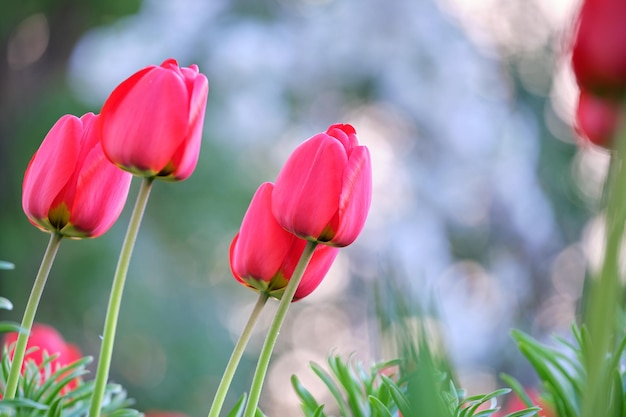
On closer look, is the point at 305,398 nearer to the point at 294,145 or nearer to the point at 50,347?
the point at 50,347

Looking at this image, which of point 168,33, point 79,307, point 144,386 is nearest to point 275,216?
point 79,307

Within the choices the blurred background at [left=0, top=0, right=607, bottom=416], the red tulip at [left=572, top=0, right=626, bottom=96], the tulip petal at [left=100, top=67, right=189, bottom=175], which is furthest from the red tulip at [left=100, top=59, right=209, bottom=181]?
the blurred background at [left=0, top=0, right=607, bottom=416]

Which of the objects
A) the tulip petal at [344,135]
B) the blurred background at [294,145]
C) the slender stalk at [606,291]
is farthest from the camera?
the blurred background at [294,145]

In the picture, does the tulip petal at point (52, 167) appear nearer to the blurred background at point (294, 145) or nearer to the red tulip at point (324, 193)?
the red tulip at point (324, 193)

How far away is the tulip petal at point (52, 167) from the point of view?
0.20 metres

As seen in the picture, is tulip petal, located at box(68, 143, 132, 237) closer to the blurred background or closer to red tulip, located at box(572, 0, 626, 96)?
red tulip, located at box(572, 0, 626, 96)

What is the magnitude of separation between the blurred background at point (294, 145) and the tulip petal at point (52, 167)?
2.34 metres

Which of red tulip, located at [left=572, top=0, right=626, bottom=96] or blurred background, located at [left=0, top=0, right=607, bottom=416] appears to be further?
blurred background, located at [left=0, top=0, right=607, bottom=416]

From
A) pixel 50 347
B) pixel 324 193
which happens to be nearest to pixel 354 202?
pixel 324 193

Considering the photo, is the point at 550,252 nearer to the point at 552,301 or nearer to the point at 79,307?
the point at 552,301

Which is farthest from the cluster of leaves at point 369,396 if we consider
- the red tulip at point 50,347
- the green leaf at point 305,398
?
the red tulip at point 50,347

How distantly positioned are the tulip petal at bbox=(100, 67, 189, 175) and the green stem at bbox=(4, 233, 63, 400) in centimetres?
3

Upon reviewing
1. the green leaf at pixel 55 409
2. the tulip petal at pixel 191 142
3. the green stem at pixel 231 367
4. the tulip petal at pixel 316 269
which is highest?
the tulip petal at pixel 191 142

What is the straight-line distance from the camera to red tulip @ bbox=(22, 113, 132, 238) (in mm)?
203
